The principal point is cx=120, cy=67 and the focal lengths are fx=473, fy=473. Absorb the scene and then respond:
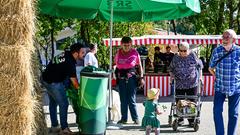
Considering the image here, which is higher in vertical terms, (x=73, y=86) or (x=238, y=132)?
(x=73, y=86)

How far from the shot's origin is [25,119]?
5551 millimetres

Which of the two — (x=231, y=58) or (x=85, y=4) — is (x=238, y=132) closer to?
(x=231, y=58)

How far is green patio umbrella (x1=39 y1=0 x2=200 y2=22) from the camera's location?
9.03 meters

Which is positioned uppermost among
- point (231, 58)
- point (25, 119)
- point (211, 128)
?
point (231, 58)

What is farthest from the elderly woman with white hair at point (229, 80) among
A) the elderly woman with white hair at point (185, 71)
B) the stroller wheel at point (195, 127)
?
the elderly woman with white hair at point (185, 71)

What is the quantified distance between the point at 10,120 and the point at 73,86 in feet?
9.69

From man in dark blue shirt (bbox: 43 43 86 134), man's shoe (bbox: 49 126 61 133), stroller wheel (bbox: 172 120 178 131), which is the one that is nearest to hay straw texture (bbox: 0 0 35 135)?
man in dark blue shirt (bbox: 43 43 86 134)

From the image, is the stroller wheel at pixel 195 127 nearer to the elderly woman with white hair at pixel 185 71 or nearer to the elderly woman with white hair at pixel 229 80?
the elderly woman with white hair at pixel 185 71

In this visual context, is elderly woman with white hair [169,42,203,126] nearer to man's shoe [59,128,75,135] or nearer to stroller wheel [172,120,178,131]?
stroller wheel [172,120,178,131]

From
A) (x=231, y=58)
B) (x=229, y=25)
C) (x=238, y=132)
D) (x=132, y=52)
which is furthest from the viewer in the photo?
(x=229, y=25)

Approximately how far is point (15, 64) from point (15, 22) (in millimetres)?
479

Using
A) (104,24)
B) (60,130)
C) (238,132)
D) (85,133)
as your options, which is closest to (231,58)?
(238,132)

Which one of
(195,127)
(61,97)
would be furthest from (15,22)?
(195,127)

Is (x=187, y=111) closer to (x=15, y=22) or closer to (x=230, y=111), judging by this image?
(x=230, y=111)
